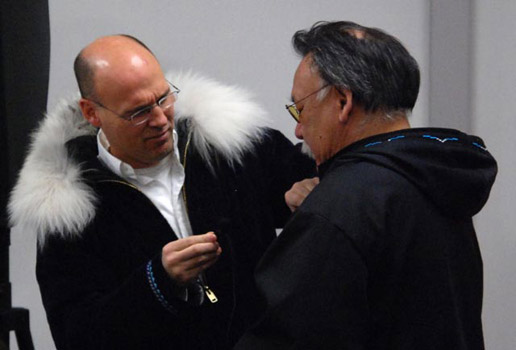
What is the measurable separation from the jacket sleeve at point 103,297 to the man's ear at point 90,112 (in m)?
0.26

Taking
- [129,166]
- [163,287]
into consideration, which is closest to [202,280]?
[163,287]

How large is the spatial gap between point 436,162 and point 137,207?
2.34 feet

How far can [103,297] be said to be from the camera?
1.47 meters

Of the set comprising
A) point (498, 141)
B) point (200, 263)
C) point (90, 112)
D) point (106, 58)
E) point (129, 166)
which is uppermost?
point (106, 58)

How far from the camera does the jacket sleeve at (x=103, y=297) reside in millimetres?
1400

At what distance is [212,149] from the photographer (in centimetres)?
164

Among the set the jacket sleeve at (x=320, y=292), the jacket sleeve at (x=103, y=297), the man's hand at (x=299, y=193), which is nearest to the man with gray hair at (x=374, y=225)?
the jacket sleeve at (x=320, y=292)

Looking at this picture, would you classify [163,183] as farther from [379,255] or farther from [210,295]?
[379,255]

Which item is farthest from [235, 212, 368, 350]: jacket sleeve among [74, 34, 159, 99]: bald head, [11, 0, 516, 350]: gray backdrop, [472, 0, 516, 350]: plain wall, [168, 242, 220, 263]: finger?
[472, 0, 516, 350]: plain wall

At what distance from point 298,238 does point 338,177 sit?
0.36 feet

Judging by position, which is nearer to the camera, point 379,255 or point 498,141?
point 379,255

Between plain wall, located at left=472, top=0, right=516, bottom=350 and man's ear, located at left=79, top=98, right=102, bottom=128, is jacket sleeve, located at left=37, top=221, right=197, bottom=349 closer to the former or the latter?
man's ear, located at left=79, top=98, right=102, bottom=128

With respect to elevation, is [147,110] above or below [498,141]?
above

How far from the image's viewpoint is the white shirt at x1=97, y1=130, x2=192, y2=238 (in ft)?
5.16
